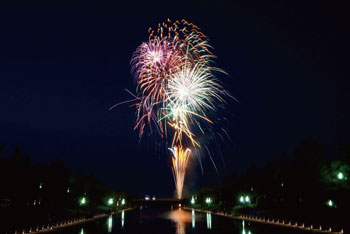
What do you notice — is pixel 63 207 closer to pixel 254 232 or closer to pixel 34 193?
pixel 34 193

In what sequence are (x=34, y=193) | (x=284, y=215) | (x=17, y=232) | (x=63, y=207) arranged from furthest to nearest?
(x=63, y=207), (x=34, y=193), (x=284, y=215), (x=17, y=232)

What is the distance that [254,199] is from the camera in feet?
213

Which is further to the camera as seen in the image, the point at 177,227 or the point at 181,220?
the point at 181,220

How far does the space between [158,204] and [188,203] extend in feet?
35.6

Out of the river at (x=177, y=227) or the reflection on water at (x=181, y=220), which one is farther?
the reflection on water at (x=181, y=220)

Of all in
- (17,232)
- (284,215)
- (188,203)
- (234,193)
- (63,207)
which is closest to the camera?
(17,232)

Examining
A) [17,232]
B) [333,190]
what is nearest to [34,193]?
[17,232]

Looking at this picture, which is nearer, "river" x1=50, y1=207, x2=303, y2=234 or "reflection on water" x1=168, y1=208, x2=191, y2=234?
"river" x1=50, y1=207, x2=303, y2=234

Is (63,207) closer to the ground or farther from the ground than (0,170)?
closer to the ground

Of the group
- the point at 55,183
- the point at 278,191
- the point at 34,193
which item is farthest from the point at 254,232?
the point at 55,183

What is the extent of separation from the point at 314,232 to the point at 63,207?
39.0 meters

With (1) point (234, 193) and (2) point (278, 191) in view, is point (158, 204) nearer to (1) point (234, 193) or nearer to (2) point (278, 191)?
(1) point (234, 193)

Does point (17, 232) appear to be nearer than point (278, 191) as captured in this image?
Yes

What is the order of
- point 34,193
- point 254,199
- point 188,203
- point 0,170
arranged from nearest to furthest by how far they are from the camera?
point 0,170
point 34,193
point 254,199
point 188,203
